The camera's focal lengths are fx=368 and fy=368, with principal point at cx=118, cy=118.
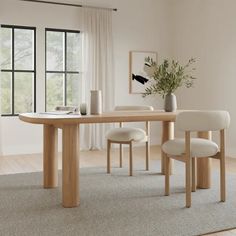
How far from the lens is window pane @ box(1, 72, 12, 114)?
5711mm

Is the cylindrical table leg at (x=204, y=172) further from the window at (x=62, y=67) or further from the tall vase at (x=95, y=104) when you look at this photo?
the window at (x=62, y=67)

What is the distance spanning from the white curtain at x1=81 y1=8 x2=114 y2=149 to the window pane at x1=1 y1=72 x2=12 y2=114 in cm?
118

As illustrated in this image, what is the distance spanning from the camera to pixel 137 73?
260 inches

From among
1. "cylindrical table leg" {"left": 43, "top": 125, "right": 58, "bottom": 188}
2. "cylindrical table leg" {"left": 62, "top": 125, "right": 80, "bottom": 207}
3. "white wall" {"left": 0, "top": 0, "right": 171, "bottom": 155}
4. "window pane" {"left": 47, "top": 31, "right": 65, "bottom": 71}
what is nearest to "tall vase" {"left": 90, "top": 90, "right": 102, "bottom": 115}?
"cylindrical table leg" {"left": 62, "top": 125, "right": 80, "bottom": 207}

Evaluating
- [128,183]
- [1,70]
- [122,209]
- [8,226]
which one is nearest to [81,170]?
[128,183]

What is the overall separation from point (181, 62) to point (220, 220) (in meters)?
4.44

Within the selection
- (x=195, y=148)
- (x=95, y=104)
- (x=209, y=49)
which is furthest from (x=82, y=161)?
(x=209, y=49)

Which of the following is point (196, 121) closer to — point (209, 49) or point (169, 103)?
point (169, 103)

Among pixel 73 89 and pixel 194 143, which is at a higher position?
pixel 73 89

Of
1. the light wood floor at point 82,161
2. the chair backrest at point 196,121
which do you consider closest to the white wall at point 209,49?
the light wood floor at point 82,161

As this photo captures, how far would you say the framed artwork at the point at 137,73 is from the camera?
657 centimetres

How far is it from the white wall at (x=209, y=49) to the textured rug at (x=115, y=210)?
7.08 ft

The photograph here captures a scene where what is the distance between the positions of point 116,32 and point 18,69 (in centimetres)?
182

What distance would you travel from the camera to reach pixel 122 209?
2.90 metres
